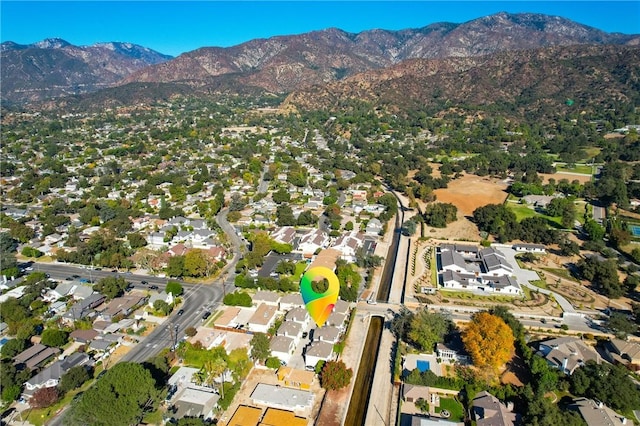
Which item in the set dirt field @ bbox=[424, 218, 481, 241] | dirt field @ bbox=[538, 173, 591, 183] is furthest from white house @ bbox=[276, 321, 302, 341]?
dirt field @ bbox=[538, 173, 591, 183]

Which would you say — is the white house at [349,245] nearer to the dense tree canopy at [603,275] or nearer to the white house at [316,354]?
the white house at [316,354]

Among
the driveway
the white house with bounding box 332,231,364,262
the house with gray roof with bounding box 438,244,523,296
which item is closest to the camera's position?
the driveway

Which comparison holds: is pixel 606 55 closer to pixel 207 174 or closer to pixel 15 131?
pixel 207 174

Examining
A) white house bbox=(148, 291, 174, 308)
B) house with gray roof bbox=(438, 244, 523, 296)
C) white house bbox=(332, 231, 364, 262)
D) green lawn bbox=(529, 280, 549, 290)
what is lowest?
green lawn bbox=(529, 280, 549, 290)

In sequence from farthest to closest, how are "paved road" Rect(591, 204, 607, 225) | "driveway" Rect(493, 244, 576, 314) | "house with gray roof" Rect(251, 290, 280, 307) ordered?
"paved road" Rect(591, 204, 607, 225), "driveway" Rect(493, 244, 576, 314), "house with gray roof" Rect(251, 290, 280, 307)

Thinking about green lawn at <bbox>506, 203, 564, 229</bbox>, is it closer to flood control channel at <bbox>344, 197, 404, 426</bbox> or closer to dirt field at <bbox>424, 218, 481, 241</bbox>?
dirt field at <bbox>424, 218, 481, 241</bbox>

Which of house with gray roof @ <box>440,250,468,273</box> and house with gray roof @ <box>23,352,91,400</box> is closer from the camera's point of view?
house with gray roof @ <box>23,352,91,400</box>
